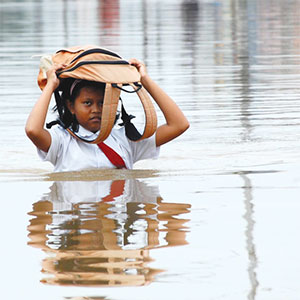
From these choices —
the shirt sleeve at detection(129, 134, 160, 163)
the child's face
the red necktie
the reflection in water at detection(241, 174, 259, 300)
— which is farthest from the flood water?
the child's face

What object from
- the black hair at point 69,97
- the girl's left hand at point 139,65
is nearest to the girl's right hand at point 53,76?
the black hair at point 69,97

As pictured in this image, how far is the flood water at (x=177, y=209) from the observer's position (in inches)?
187

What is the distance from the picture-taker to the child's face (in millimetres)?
6930

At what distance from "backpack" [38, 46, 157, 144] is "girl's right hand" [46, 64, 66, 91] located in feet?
0.11

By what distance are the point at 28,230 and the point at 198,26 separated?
21.3 meters

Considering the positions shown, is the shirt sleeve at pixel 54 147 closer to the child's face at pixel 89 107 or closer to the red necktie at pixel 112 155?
the child's face at pixel 89 107

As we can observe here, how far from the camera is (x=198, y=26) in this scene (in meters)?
26.7

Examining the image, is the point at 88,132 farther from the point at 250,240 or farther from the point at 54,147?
the point at 250,240

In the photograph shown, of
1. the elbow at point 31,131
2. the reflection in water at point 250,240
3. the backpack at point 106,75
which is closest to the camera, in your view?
the reflection in water at point 250,240

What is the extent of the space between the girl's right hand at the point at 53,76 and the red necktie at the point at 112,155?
53 centimetres

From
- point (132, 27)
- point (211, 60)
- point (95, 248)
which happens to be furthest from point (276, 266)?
point (132, 27)

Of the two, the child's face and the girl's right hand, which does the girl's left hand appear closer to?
the child's face

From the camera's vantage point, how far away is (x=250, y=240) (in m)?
5.42

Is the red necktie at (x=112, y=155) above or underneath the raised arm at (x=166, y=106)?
underneath
